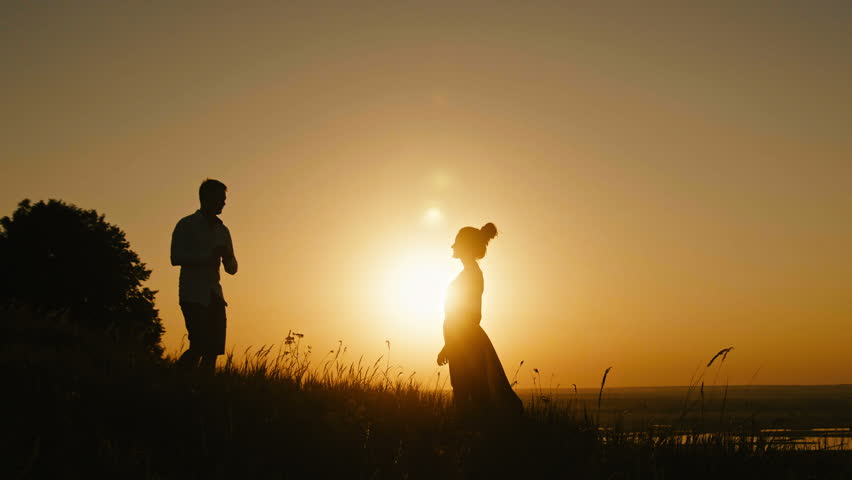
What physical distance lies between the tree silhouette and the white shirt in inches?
783

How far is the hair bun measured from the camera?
8.79 m

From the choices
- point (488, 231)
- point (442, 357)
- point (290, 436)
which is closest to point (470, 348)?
point (442, 357)

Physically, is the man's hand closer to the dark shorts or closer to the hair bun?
the hair bun

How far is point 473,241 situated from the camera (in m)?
8.73

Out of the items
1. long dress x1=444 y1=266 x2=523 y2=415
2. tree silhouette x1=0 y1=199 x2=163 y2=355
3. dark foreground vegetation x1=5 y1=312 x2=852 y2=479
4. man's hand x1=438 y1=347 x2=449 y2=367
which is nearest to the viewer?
dark foreground vegetation x1=5 y1=312 x2=852 y2=479

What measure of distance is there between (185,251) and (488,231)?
3707 millimetres

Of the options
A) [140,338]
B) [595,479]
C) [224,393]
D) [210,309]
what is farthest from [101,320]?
[595,479]

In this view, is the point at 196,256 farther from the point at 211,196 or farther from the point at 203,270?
the point at 211,196

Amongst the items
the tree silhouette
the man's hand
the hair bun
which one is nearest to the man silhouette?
the man's hand

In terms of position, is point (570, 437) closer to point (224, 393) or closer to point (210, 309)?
point (224, 393)

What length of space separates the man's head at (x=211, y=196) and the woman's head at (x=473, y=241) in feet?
9.69

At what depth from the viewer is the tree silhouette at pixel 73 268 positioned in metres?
26.5

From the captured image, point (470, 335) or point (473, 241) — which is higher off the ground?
point (473, 241)

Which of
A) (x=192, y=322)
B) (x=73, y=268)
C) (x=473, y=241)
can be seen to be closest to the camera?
(x=192, y=322)
